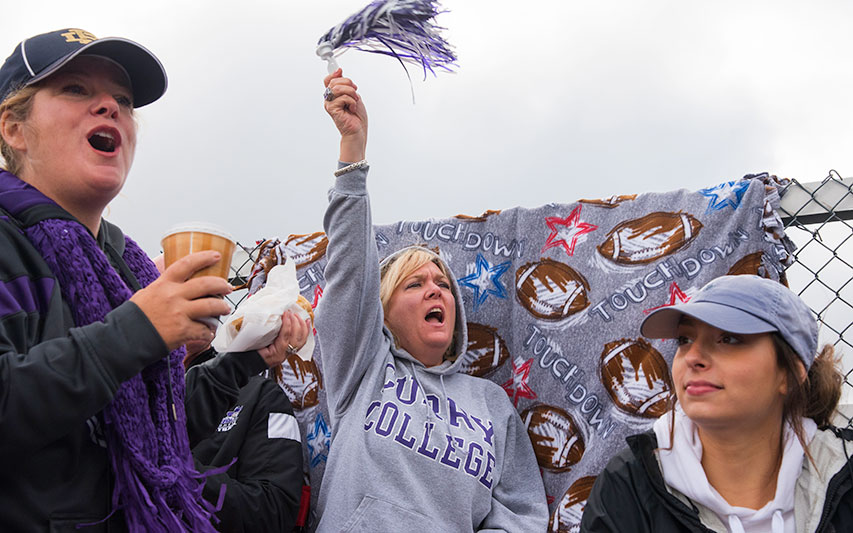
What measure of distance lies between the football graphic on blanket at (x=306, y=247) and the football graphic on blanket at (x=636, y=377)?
130 cm

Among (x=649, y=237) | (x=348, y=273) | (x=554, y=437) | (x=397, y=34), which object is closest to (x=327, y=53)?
(x=397, y=34)

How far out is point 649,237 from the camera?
2725 mm

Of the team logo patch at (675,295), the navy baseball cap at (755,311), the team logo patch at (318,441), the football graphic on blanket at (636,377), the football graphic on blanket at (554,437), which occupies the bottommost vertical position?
the team logo patch at (318,441)

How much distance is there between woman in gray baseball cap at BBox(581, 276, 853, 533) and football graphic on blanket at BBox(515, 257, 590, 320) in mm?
709

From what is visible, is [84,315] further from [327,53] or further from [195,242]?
[327,53]

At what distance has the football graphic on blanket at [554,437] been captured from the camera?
2645mm

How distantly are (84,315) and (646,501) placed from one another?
4.81 feet

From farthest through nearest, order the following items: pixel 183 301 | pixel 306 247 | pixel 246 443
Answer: pixel 306 247
pixel 246 443
pixel 183 301

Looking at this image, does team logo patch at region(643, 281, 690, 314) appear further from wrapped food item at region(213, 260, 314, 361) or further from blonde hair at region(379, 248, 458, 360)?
wrapped food item at region(213, 260, 314, 361)

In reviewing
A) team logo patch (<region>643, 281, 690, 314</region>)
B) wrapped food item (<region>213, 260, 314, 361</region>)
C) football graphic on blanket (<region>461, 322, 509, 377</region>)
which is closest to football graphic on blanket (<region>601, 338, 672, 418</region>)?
team logo patch (<region>643, 281, 690, 314</region>)

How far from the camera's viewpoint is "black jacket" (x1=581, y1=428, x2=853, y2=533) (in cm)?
184

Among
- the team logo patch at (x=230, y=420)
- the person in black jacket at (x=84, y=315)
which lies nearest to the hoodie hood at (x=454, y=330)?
the team logo patch at (x=230, y=420)

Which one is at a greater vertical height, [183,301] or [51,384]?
[183,301]

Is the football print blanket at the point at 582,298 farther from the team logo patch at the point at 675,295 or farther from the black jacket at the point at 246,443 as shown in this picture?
the black jacket at the point at 246,443
